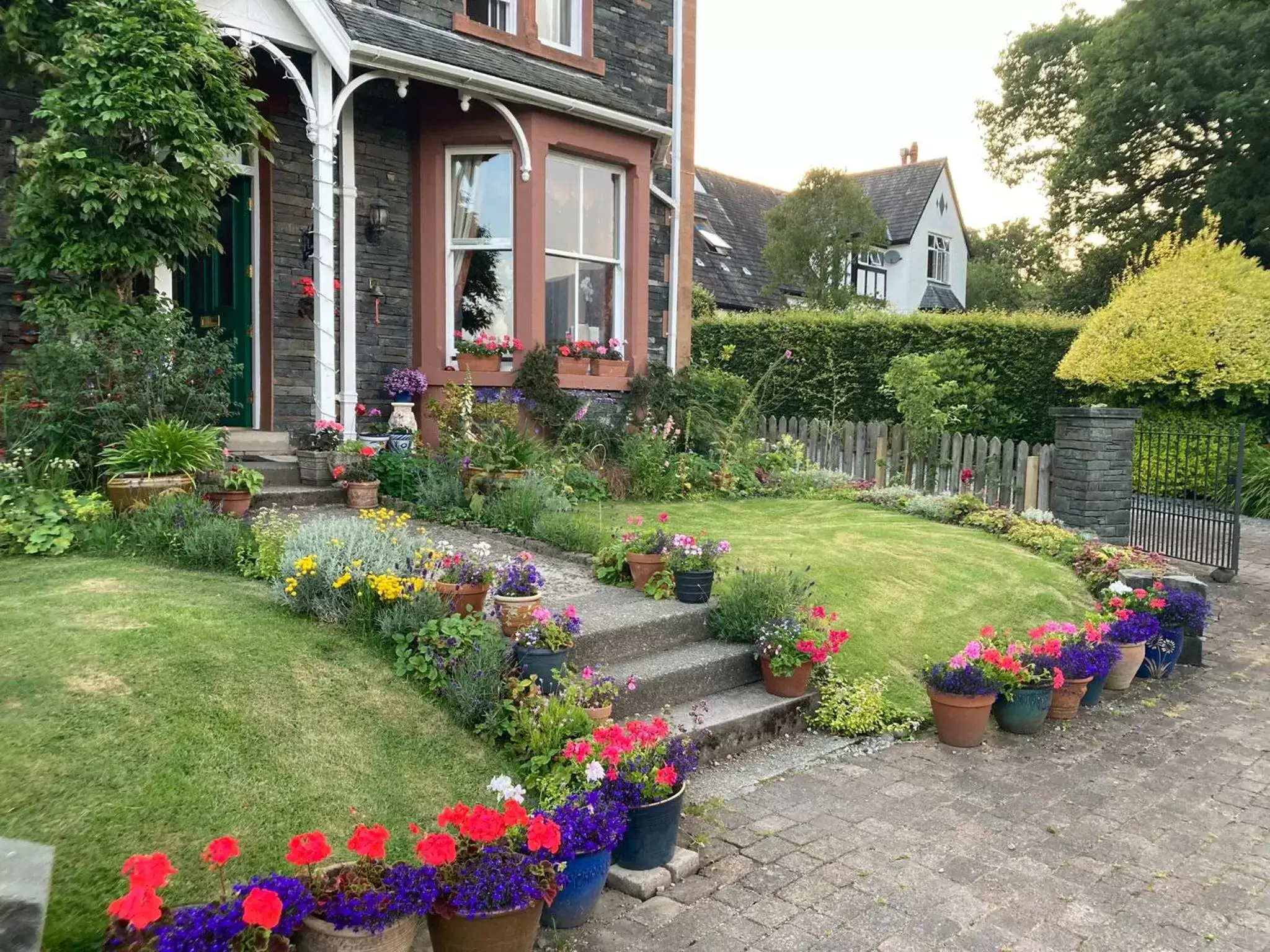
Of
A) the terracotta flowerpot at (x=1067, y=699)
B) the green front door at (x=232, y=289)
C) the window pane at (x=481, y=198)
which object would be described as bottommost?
the terracotta flowerpot at (x=1067, y=699)

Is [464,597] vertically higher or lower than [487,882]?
higher

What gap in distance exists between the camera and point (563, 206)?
10.5m

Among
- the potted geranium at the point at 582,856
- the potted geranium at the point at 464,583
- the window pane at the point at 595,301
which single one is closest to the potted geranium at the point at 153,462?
the potted geranium at the point at 464,583

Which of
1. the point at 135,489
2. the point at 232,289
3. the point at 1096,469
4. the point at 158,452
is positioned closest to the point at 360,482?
the point at 158,452

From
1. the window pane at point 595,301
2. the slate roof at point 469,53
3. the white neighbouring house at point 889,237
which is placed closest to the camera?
Result: the slate roof at point 469,53

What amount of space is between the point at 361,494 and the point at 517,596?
10.8 ft

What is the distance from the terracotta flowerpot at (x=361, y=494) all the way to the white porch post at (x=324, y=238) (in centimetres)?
102

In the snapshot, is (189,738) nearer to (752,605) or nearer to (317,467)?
(752,605)

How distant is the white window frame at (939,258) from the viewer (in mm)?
33312

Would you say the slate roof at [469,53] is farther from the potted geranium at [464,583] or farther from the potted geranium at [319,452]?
the potted geranium at [464,583]

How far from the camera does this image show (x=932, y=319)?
51.8 ft

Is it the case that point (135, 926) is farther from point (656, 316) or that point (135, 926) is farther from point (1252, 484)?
point (1252, 484)

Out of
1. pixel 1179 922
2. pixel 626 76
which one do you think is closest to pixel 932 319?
pixel 626 76

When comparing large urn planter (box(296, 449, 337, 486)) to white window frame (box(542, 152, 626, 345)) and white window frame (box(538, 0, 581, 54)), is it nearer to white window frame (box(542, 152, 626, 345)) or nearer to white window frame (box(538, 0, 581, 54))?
white window frame (box(542, 152, 626, 345))
